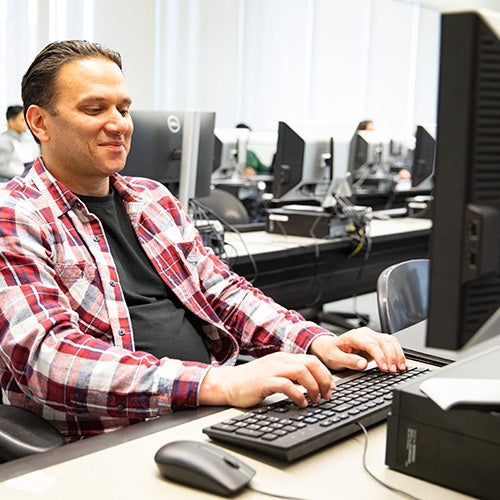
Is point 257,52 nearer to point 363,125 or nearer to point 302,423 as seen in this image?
point 363,125

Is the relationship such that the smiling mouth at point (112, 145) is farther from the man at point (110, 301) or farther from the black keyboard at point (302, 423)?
the black keyboard at point (302, 423)

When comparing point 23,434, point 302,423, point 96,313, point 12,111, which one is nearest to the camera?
point 302,423

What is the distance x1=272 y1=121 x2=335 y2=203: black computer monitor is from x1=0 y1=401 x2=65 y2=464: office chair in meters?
2.46

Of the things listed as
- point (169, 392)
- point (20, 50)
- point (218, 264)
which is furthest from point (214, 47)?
point (169, 392)

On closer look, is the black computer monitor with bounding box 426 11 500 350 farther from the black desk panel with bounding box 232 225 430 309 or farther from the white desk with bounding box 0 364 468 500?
the black desk panel with bounding box 232 225 430 309

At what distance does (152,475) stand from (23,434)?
351 mm

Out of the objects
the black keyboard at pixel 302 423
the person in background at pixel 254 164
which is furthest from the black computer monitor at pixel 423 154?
the black keyboard at pixel 302 423

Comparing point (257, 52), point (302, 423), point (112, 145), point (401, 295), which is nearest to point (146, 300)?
point (112, 145)

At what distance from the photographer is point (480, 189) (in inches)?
27.9

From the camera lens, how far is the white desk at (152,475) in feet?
2.84

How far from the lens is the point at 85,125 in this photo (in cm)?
150

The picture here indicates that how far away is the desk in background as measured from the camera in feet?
9.95

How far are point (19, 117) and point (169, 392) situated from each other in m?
5.14

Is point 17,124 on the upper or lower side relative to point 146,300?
upper
